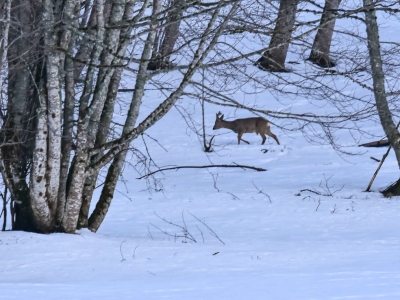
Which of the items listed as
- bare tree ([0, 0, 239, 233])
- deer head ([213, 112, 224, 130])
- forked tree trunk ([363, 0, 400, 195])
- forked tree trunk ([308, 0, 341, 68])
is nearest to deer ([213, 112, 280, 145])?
deer head ([213, 112, 224, 130])

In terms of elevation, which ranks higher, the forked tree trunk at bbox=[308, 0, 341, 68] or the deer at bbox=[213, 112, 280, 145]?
the forked tree trunk at bbox=[308, 0, 341, 68]

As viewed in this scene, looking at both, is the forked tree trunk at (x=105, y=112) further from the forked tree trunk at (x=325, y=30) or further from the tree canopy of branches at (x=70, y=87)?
the forked tree trunk at (x=325, y=30)

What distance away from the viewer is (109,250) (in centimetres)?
770

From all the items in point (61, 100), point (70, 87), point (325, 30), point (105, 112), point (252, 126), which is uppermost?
point (325, 30)

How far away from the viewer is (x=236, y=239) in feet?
30.2

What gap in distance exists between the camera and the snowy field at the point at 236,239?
5.61 metres

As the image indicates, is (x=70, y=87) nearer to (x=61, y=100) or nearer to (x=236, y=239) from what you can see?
(x=61, y=100)

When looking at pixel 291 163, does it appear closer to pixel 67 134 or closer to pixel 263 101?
pixel 263 101

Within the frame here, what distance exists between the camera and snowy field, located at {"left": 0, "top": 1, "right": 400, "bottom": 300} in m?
5.61

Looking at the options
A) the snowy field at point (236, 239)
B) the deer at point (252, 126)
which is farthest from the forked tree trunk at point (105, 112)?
the deer at point (252, 126)

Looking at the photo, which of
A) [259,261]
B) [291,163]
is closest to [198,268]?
[259,261]

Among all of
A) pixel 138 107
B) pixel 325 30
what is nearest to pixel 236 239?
pixel 138 107

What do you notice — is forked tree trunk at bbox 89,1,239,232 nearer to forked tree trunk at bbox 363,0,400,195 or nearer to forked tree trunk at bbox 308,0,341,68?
forked tree trunk at bbox 308,0,341,68

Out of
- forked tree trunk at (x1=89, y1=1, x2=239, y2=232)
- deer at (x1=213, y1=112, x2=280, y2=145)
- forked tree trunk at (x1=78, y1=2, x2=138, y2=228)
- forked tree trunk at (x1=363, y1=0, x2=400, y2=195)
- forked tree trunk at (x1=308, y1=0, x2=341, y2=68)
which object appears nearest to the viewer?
forked tree trunk at (x1=89, y1=1, x2=239, y2=232)
